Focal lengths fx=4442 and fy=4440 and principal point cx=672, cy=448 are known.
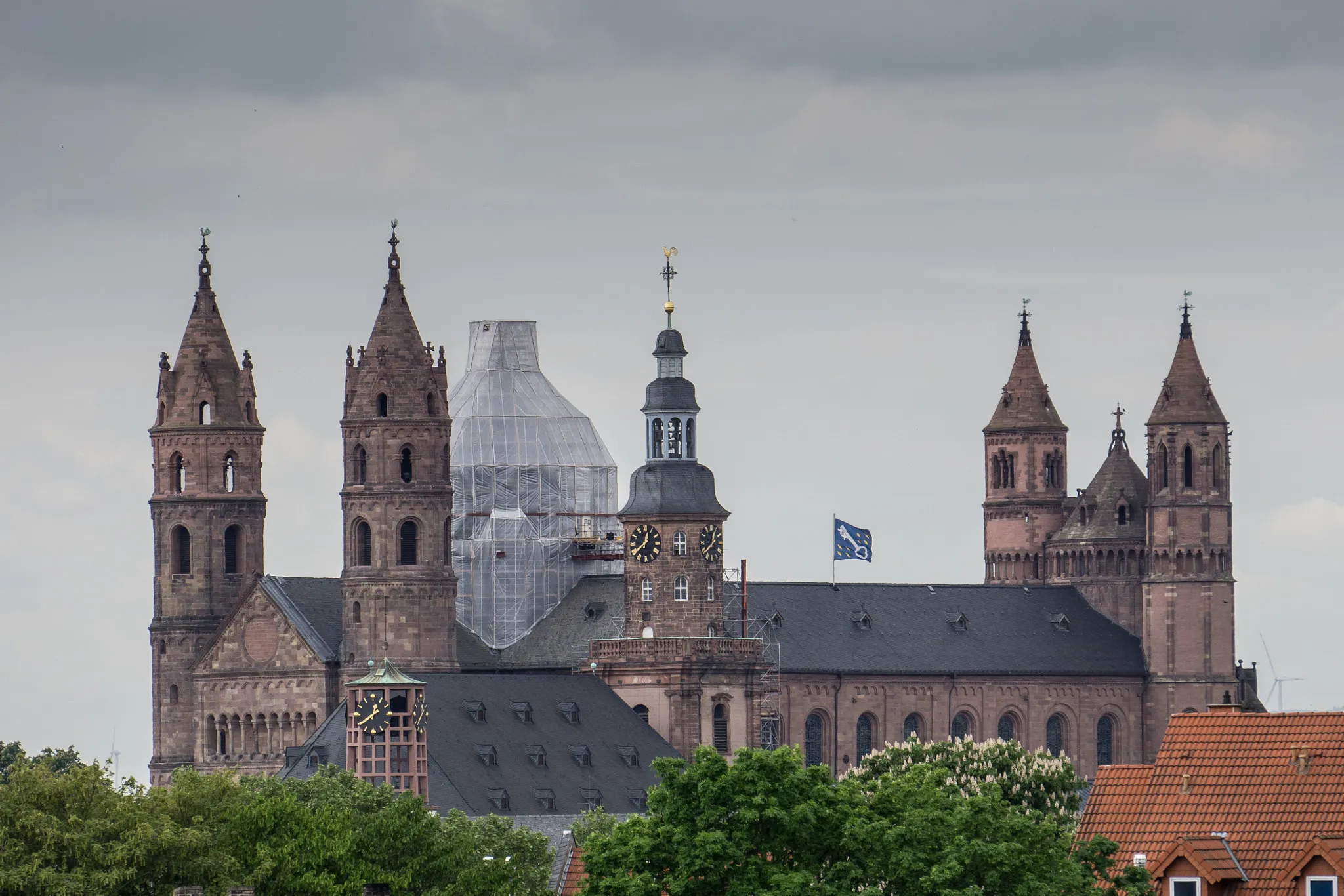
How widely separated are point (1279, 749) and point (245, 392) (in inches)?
4267

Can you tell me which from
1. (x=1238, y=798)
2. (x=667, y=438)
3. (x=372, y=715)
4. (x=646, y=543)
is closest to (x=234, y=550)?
(x=646, y=543)

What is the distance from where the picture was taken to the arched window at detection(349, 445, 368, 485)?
19150 cm

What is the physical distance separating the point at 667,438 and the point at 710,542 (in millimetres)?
5092

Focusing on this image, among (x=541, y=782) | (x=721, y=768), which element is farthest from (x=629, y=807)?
(x=721, y=768)

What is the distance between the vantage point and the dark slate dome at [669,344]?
19700 centimetres

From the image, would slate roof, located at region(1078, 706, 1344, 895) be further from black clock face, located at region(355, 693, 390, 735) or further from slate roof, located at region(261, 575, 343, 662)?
slate roof, located at region(261, 575, 343, 662)

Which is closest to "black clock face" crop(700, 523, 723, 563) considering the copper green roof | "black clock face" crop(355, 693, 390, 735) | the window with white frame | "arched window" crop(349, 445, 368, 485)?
"arched window" crop(349, 445, 368, 485)

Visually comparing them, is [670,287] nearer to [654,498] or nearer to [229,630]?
[654,498]

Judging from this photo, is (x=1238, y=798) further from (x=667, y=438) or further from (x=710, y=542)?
(x=667, y=438)

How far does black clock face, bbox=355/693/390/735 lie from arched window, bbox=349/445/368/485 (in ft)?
64.0

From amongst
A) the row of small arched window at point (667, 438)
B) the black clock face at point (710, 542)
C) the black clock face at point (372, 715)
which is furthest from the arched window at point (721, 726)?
the black clock face at point (372, 715)

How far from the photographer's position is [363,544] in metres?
192

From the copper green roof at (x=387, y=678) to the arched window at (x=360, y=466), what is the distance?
1489 centimetres

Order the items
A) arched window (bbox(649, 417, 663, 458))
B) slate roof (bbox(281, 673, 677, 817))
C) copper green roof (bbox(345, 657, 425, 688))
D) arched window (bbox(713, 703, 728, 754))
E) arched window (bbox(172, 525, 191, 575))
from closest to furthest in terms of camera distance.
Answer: copper green roof (bbox(345, 657, 425, 688))
slate roof (bbox(281, 673, 677, 817))
arched window (bbox(713, 703, 728, 754))
arched window (bbox(649, 417, 663, 458))
arched window (bbox(172, 525, 191, 575))
